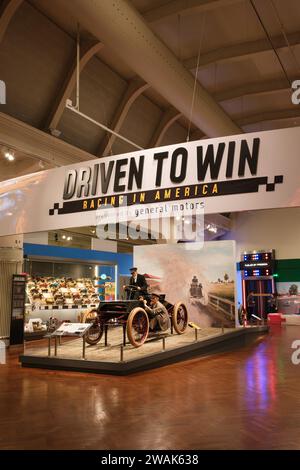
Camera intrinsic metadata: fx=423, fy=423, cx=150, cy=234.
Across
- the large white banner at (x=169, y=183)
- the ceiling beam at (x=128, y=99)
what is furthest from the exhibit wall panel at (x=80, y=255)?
the large white banner at (x=169, y=183)

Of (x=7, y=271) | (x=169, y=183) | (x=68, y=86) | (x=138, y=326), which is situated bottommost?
(x=138, y=326)

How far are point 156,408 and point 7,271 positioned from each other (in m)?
6.97

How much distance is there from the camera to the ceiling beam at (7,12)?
762cm

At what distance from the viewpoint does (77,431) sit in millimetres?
3883

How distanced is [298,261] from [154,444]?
15.4 meters

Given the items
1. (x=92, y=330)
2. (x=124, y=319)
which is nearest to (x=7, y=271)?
(x=92, y=330)

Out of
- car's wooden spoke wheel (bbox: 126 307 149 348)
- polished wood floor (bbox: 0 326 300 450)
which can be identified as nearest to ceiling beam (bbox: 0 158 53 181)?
car's wooden spoke wheel (bbox: 126 307 149 348)

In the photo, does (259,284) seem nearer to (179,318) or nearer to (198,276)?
(198,276)

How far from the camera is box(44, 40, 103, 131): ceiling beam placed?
9.13 metres

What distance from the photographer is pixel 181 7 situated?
8.02 m

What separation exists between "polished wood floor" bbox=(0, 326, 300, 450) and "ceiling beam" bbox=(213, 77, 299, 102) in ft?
24.7

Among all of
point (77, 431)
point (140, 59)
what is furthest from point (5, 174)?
point (77, 431)

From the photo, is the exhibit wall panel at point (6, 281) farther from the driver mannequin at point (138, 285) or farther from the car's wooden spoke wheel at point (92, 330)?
the driver mannequin at point (138, 285)
